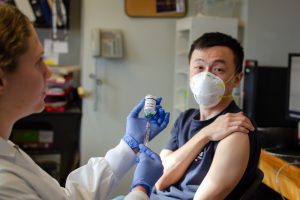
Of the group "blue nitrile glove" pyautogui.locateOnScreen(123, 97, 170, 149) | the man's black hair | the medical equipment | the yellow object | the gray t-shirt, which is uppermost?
the man's black hair

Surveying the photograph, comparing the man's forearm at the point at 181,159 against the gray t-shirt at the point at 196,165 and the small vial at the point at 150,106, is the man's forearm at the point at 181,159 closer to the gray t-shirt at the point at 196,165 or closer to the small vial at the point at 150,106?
the gray t-shirt at the point at 196,165

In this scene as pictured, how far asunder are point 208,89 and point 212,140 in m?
0.20

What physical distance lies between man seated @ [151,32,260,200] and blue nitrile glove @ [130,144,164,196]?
0.21m

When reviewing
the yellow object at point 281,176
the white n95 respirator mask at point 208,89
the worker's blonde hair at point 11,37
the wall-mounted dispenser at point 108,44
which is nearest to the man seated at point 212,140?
the white n95 respirator mask at point 208,89

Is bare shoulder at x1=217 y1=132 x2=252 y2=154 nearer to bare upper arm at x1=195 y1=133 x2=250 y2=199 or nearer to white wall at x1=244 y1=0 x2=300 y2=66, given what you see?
bare upper arm at x1=195 y1=133 x2=250 y2=199

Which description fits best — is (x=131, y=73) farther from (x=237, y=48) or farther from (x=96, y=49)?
(x=237, y=48)

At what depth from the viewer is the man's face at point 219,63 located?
154cm

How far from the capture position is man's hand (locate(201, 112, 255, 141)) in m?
1.40

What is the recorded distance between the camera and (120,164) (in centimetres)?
130

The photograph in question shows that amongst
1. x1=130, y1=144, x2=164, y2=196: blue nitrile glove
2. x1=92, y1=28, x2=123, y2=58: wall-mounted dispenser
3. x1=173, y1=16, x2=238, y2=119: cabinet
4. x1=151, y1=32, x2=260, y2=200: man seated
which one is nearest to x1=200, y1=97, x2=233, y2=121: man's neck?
x1=151, y1=32, x2=260, y2=200: man seated

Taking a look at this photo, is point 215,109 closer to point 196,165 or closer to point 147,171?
point 196,165

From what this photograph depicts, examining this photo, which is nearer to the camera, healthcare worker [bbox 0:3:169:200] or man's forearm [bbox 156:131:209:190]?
healthcare worker [bbox 0:3:169:200]

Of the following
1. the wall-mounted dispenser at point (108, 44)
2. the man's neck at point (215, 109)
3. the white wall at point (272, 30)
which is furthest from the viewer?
the wall-mounted dispenser at point (108, 44)

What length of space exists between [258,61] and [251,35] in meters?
0.19
